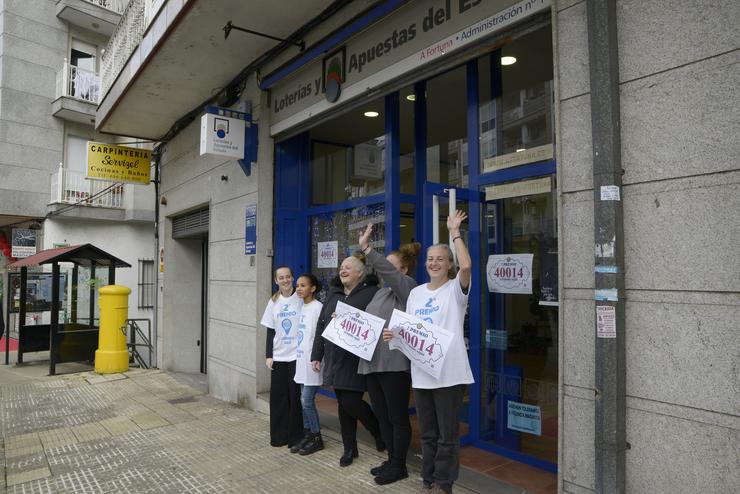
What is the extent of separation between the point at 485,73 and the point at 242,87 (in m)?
4.01

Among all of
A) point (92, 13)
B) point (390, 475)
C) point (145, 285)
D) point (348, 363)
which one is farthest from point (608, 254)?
point (92, 13)

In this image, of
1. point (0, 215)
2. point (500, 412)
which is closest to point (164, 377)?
point (500, 412)

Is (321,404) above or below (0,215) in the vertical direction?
below

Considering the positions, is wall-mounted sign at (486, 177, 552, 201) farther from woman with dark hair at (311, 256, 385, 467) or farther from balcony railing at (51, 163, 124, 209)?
balcony railing at (51, 163, 124, 209)

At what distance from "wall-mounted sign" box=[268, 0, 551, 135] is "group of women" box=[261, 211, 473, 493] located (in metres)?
1.50

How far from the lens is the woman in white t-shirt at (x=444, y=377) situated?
3.51 meters

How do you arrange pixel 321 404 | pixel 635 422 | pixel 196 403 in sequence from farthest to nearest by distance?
pixel 196 403, pixel 321 404, pixel 635 422

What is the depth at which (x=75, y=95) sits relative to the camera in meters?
17.0

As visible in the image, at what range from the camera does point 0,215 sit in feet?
52.5

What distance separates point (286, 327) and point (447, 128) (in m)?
2.60

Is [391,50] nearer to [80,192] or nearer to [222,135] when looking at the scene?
[222,135]

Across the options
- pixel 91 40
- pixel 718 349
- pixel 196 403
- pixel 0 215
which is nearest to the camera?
pixel 718 349

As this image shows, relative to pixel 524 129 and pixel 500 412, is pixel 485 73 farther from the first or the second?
pixel 500 412

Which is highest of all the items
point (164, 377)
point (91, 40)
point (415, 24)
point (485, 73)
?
point (91, 40)
